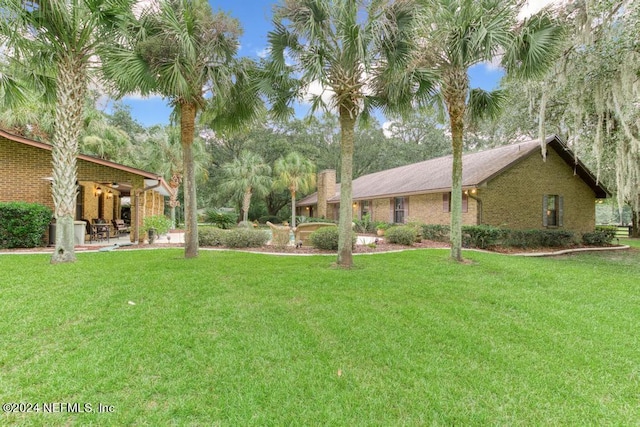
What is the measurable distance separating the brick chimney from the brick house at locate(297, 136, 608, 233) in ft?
29.1

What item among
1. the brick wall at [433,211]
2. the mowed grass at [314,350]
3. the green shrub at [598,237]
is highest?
the brick wall at [433,211]

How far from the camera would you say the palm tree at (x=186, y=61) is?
21.9 feet

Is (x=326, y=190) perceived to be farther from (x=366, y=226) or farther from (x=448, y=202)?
(x=448, y=202)

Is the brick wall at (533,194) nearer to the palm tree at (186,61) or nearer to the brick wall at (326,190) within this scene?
the palm tree at (186,61)

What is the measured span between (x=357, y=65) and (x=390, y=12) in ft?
4.06

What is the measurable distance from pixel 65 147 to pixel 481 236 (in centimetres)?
1339

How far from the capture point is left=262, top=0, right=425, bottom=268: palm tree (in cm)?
648

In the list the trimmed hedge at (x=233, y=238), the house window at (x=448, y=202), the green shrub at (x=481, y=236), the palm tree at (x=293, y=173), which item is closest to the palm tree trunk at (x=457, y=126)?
the green shrub at (x=481, y=236)

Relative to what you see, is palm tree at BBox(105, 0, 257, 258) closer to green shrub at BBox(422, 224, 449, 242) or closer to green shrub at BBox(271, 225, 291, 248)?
green shrub at BBox(271, 225, 291, 248)

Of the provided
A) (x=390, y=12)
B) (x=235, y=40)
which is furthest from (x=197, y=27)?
(x=390, y=12)

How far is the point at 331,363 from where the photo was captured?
2.89m

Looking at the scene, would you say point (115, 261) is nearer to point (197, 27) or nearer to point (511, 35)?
point (197, 27)

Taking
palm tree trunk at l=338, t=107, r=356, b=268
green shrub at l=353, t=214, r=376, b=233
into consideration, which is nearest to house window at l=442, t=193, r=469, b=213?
green shrub at l=353, t=214, r=376, b=233

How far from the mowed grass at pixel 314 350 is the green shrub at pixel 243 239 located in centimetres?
457
